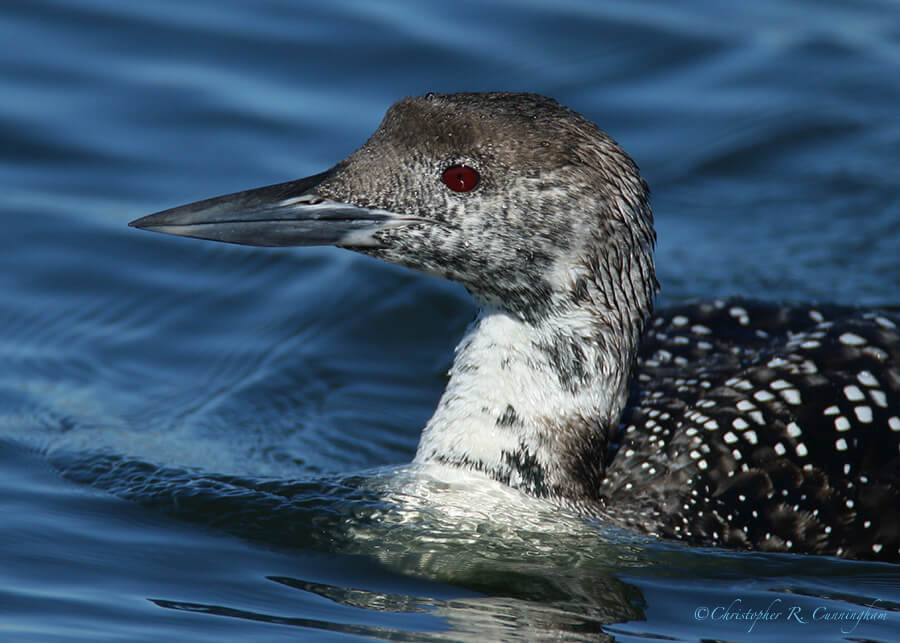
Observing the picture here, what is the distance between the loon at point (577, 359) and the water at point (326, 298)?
0.18 metres

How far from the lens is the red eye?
5.02 meters

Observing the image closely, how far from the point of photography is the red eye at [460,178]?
5.02 m

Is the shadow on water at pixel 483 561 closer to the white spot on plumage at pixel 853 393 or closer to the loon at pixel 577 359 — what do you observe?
the loon at pixel 577 359

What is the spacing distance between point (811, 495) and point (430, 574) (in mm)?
1426

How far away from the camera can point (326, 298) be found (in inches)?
302

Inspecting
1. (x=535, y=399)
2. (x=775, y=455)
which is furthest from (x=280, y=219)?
(x=775, y=455)

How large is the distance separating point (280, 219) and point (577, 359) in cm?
116

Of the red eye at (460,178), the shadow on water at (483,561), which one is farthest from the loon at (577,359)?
the shadow on water at (483,561)

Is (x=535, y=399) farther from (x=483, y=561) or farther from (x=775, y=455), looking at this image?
(x=775, y=455)

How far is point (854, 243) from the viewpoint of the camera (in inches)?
331

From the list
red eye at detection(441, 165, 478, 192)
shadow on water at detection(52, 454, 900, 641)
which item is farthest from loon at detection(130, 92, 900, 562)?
shadow on water at detection(52, 454, 900, 641)

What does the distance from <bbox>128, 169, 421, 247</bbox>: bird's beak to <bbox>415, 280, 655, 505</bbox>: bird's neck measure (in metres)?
0.56

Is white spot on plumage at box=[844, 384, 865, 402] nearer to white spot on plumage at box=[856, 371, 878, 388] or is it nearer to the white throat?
white spot on plumage at box=[856, 371, 878, 388]

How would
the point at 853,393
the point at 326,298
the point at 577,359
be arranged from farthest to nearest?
the point at 326,298
the point at 853,393
the point at 577,359
